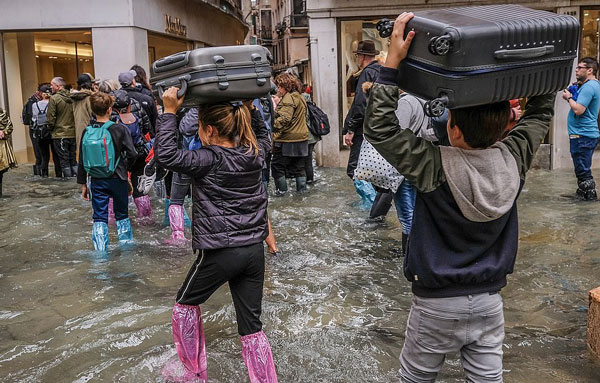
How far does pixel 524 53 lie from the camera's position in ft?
7.83

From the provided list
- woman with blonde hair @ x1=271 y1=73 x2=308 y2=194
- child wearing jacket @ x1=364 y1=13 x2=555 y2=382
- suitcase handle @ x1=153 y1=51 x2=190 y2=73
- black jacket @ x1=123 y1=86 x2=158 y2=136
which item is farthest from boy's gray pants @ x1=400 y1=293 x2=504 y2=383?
woman with blonde hair @ x1=271 y1=73 x2=308 y2=194

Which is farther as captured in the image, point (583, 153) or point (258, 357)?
point (583, 153)

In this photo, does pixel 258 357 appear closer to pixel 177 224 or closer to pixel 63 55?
pixel 177 224

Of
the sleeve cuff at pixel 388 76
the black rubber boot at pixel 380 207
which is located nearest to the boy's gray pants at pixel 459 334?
the sleeve cuff at pixel 388 76

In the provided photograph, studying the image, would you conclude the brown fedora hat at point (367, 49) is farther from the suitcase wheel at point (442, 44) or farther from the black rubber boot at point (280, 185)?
the suitcase wheel at point (442, 44)

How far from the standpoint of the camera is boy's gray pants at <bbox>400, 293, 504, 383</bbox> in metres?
2.66

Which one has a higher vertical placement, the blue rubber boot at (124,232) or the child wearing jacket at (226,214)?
the child wearing jacket at (226,214)

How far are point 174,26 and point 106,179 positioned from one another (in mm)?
12696

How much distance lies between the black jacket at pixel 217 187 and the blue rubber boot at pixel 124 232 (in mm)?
3879

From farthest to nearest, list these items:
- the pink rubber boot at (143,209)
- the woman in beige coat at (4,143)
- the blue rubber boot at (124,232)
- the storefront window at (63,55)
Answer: the storefront window at (63,55) < the woman in beige coat at (4,143) < the pink rubber boot at (143,209) < the blue rubber boot at (124,232)

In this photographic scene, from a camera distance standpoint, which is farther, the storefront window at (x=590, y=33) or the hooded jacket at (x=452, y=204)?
the storefront window at (x=590, y=33)

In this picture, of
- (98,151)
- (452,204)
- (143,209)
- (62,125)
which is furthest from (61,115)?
(452,204)

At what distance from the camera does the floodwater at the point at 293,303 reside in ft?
13.6

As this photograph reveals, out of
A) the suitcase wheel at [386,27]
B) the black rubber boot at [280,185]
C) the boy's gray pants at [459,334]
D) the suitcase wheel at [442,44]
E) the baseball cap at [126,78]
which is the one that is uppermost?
the baseball cap at [126,78]
